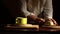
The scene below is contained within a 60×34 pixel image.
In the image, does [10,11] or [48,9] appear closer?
[48,9]

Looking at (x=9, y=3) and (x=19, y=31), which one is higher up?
(x=9, y=3)

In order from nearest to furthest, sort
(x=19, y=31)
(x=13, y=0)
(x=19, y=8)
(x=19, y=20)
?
(x=19, y=31), (x=19, y=20), (x=19, y=8), (x=13, y=0)

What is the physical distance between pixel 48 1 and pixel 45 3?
0.05m

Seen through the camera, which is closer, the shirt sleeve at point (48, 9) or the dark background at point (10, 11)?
the shirt sleeve at point (48, 9)

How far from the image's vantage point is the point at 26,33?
1021 mm

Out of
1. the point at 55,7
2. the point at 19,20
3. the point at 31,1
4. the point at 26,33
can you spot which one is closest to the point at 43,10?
the point at 31,1

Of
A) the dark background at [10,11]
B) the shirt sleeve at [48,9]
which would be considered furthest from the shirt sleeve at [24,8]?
the dark background at [10,11]

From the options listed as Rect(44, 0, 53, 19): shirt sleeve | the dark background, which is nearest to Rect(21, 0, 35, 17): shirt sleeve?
Rect(44, 0, 53, 19): shirt sleeve

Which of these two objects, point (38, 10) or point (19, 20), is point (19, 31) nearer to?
point (19, 20)

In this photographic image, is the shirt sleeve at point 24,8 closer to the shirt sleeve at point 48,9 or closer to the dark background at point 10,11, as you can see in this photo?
the shirt sleeve at point 48,9

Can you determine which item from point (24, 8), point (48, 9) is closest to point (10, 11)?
point (24, 8)

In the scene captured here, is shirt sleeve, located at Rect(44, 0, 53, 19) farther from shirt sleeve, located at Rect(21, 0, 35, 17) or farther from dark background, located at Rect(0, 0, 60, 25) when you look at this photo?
dark background, located at Rect(0, 0, 60, 25)

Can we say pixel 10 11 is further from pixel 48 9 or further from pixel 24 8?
pixel 48 9

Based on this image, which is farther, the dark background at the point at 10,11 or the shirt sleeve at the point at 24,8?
the dark background at the point at 10,11
